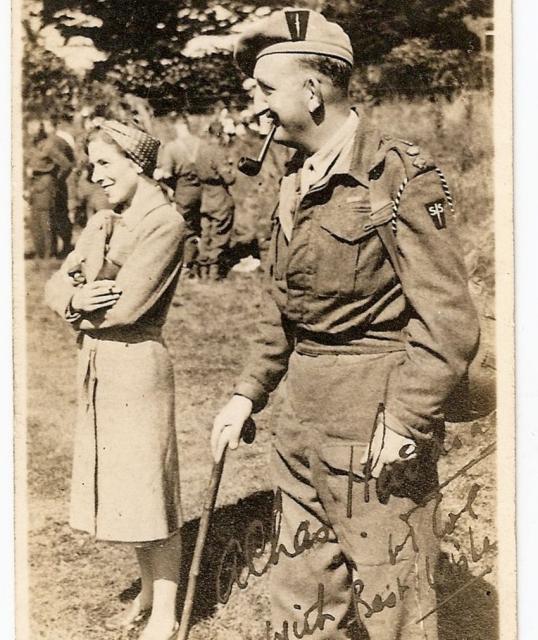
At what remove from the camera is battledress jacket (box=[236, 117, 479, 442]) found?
2668 mm

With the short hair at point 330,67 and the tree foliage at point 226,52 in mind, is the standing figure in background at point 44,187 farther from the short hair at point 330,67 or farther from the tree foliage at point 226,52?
the short hair at point 330,67

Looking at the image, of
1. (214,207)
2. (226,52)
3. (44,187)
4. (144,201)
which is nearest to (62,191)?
(44,187)

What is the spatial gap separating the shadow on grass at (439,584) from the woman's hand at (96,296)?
0.83m

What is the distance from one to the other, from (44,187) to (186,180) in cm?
54

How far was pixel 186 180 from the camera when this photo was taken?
3.13 m

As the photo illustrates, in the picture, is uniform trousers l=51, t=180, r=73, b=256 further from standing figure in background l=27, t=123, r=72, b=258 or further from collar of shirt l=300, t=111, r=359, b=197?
collar of shirt l=300, t=111, r=359, b=197

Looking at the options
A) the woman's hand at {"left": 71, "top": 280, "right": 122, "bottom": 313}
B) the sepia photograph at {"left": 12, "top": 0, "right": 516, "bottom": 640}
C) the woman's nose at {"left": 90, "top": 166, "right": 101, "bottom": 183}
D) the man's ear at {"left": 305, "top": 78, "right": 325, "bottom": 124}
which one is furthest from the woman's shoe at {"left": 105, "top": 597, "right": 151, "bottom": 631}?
the man's ear at {"left": 305, "top": 78, "right": 325, "bottom": 124}

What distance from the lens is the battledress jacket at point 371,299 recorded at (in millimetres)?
2668

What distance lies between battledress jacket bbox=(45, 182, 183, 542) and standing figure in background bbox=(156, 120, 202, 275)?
4 cm

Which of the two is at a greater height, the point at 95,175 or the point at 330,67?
the point at 330,67
